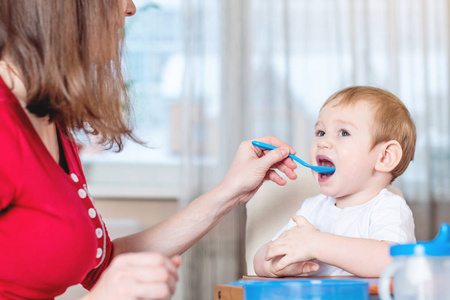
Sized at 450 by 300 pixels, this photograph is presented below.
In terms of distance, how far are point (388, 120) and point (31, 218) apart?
789 millimetres

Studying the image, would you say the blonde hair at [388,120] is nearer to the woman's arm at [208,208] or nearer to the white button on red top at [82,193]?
the woman's arm at [208,208]

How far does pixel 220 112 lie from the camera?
256cm

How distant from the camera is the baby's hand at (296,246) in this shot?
97 cm

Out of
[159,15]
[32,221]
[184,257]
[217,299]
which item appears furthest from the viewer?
[159,15]

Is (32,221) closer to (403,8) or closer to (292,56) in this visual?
(292,56)

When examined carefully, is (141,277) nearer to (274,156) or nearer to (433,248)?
(433,248)

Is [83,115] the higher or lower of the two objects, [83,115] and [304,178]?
the higher


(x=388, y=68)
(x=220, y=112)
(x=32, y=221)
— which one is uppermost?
(x=32, y=221)

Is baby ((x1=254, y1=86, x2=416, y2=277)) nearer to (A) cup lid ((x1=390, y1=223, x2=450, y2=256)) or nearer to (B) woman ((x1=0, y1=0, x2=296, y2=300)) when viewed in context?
(B) woman ((x1=0, y1=0, x2=296, y2=300))

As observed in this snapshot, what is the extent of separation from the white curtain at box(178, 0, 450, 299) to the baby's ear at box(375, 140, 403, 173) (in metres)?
1.32

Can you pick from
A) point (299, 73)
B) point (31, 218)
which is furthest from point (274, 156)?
point (299, 73)

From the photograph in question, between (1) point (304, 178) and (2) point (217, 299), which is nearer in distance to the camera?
(2) point (217, 299)

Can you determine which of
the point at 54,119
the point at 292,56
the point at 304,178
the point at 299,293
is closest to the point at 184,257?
the point at 292,56

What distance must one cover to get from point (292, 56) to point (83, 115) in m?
1.83
